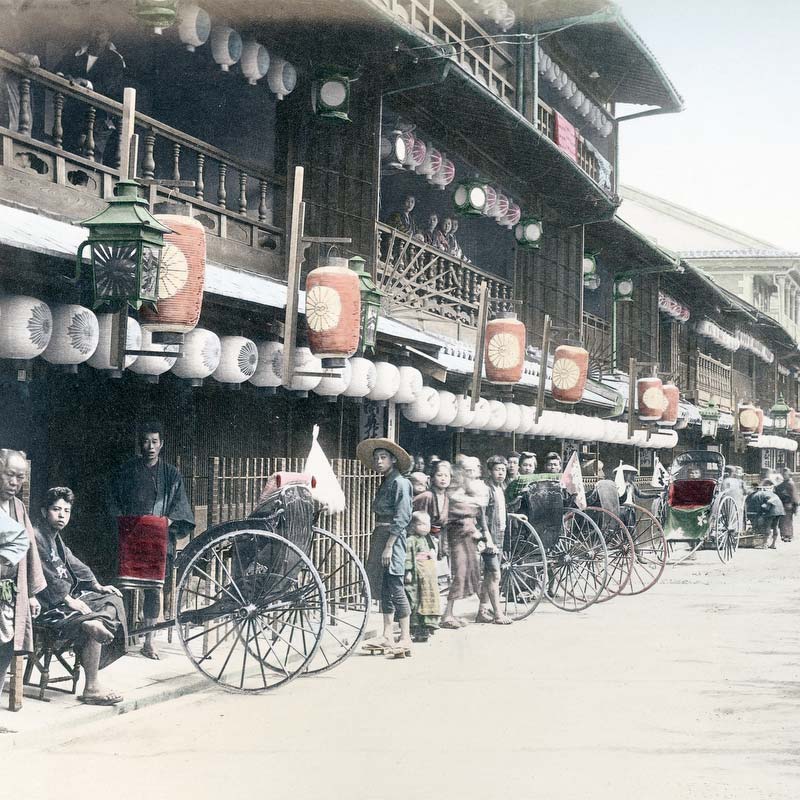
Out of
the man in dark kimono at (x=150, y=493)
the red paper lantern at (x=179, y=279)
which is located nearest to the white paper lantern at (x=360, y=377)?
the man in dark kimono at (x=150, y=493)

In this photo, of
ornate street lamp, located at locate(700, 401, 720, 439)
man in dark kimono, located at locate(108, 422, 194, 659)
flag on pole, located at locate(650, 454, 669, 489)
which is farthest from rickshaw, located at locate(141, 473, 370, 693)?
ornate street lamp, located at locate(700, 401, 720, 439)

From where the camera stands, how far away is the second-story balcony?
1051cm

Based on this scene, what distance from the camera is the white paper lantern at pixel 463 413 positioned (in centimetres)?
1673

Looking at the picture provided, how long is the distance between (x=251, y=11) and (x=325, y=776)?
9.11 m

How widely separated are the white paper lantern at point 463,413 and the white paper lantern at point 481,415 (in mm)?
204

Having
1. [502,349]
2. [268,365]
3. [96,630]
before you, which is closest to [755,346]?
[502,349]

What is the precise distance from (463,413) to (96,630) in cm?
935

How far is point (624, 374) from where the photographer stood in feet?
92.7

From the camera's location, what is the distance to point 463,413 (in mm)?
16875

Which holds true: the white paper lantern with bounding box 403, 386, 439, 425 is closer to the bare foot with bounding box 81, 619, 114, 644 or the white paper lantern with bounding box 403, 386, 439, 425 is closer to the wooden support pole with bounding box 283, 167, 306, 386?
the wooden support pole with bounding box 283, 167, 306, 386

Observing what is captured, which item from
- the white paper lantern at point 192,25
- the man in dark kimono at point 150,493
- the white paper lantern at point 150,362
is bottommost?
the man in dark kimono at point 150,493

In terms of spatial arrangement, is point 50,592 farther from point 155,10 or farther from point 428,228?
point 428,228

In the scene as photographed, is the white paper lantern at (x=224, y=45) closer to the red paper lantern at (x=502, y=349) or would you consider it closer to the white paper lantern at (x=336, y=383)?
the white paper lantern at (x=336, y=383)

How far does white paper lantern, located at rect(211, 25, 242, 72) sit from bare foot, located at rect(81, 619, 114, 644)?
6920 mm
